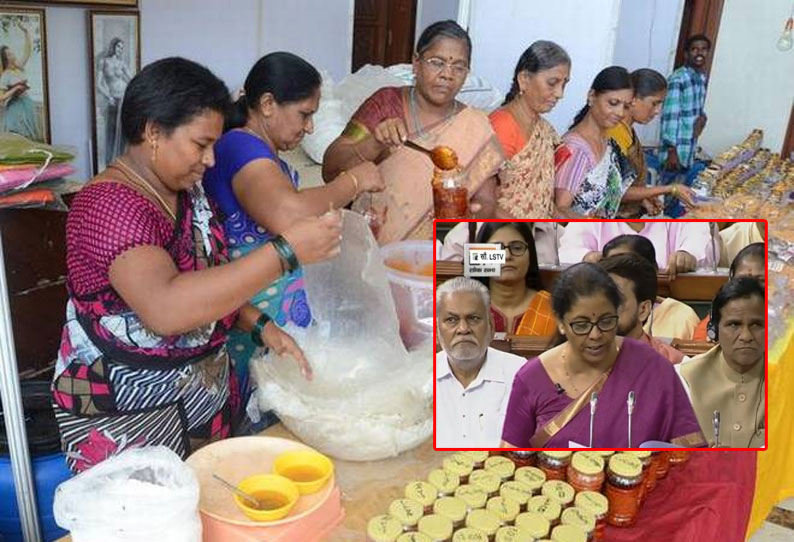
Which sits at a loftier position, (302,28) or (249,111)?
(302,28)

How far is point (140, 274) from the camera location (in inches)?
43.8

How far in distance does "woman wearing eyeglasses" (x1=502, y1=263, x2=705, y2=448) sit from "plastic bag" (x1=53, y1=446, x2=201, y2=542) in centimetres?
43

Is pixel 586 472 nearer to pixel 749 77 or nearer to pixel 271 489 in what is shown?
pixel 271 489

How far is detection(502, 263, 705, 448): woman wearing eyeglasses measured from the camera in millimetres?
1026

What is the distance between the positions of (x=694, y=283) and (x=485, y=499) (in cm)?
45

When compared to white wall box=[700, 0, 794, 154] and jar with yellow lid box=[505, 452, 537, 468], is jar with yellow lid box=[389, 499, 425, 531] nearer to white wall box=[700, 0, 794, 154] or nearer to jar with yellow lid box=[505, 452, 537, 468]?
jar with yellow lid box=[505, 452, 537, 468]

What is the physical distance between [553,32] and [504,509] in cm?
366

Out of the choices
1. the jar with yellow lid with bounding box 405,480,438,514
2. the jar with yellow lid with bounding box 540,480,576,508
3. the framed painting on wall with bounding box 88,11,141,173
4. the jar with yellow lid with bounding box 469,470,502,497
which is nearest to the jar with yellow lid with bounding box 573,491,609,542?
the jar with yellow lid with bounding box 540,480,576,508

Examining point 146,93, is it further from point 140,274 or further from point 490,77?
point 490,77

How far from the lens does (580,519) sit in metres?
1.20

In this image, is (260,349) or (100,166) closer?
(260,349)

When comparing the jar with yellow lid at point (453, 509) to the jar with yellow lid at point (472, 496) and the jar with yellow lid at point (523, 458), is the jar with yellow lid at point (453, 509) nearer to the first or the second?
the jar with yellow lid at point (472, 496)

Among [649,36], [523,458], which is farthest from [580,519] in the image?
[649,36]

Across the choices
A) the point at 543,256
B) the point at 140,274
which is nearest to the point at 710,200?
the point at 543,256
